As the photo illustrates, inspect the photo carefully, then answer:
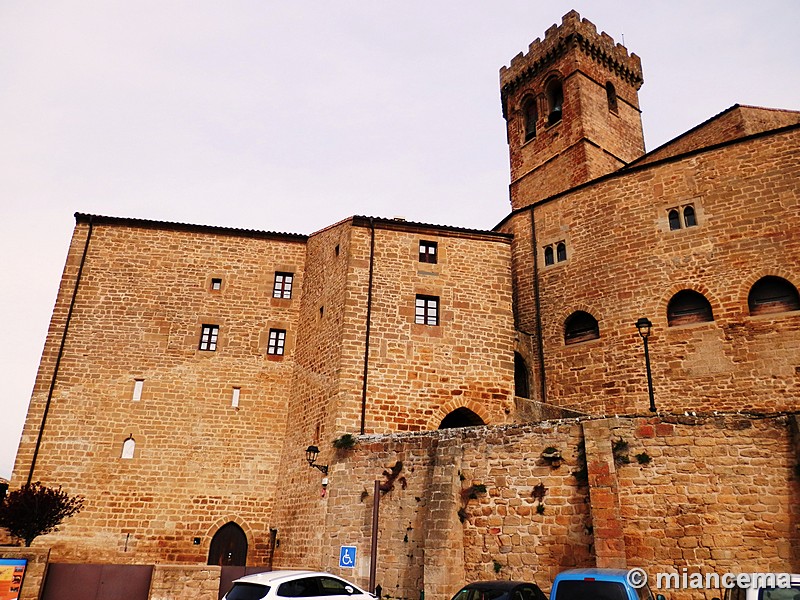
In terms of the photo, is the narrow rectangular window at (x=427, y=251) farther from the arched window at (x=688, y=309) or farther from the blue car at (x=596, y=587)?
the blue car at (x=596, y=587)

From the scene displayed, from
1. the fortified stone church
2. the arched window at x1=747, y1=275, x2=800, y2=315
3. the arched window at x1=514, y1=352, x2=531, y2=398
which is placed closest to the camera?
the fortified stone church

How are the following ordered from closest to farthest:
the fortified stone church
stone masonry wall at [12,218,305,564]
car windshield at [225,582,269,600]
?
car windshield at [225,582,269,600]
the fortified stone church
stone masonry wall at [12,218,305,564]

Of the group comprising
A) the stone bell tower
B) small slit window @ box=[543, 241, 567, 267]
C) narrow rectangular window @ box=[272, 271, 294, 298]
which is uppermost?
the stone bell tower

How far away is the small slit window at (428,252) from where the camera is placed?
1945 cm

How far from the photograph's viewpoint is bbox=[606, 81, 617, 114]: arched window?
105 ft

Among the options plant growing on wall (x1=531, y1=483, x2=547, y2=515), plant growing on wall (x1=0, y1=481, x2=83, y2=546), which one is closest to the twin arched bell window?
plant growing on wall (x1=531, y1=483, x2=547, y2=515)

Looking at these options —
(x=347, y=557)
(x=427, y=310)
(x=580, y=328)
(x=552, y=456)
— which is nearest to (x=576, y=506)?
(x=552, y=456)

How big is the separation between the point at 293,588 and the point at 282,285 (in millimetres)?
13489

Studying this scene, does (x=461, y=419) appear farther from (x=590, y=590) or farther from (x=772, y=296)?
(x=590, y=590)

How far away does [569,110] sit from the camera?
30.4 metres

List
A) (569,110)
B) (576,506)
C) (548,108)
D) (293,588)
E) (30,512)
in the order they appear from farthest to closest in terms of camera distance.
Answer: (548,108) < (569,110) < (30,512) < (576,506) < (293,588)

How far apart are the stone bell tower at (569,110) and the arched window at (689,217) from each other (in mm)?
9393

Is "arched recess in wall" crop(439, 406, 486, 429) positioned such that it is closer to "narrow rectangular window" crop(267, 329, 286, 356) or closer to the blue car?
"narrow rectangular window" crop(267, 329, 286, 356)

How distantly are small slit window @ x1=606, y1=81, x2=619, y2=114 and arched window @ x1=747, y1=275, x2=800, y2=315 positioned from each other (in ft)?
57.2
